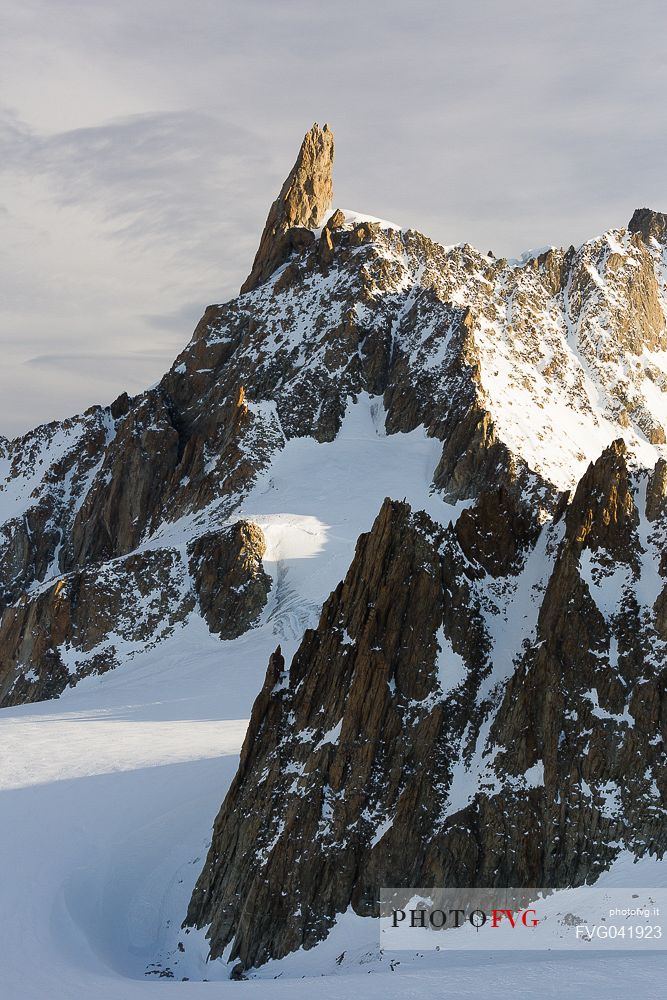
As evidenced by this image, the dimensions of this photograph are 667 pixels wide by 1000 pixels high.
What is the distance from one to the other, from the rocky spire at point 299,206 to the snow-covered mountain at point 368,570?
0.36 meters

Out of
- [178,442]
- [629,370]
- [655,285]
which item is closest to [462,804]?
[178,442]

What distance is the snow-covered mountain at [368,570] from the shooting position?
115ft

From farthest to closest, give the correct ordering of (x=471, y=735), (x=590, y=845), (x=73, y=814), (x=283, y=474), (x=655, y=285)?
1. (x=655, y=285)
2. (x=283, y=474)
3. (x=73, y=814)
4. (x=471, y=735)
5. (x=590, y=845)

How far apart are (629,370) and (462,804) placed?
87.2 meters

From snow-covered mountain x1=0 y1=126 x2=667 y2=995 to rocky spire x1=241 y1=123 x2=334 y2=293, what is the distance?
1.19 feet

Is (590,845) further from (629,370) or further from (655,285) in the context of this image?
(655,285)

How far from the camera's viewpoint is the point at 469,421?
95812mm

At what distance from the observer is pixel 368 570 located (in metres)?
40.1

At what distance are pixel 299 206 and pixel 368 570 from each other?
94737mm

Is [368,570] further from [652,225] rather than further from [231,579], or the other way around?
[652,225]

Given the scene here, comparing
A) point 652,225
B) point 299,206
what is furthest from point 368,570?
point 652,225

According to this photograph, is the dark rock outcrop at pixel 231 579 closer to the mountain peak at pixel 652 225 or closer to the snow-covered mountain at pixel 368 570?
the snow-covered mountain at pixel 368 570

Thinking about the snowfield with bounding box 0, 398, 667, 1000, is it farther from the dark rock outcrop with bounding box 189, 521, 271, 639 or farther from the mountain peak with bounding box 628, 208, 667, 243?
the mountain peak with bounding box 628, 208, 667, 243

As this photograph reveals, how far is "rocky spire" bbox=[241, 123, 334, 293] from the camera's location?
120125 millimetres
